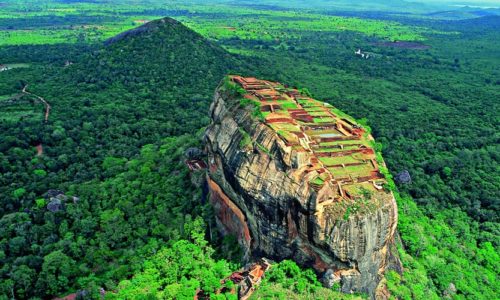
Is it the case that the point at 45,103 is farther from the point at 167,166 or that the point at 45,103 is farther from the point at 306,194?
the point at 306,194

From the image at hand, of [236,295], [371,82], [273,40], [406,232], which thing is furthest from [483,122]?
[273,40]

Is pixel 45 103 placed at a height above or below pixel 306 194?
below

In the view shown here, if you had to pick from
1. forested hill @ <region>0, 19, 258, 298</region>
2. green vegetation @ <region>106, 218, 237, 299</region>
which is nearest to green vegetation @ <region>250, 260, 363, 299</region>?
green vegetation @ <region>106, 218, 237, 299</region>

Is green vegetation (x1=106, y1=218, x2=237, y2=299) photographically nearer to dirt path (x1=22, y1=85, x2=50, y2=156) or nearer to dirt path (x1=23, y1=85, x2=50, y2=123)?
dirt path (x1=22, y1=85, x2=50, y2=156)

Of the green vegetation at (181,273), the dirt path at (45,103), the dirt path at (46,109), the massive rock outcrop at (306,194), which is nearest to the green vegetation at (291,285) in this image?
the massive rock outcrop at (306,194)

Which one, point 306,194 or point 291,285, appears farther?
point 291,285

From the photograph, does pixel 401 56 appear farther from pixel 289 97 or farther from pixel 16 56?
pixel 16 56

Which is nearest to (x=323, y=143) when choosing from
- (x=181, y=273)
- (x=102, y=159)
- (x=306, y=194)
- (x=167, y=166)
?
(x=306, y=194)
